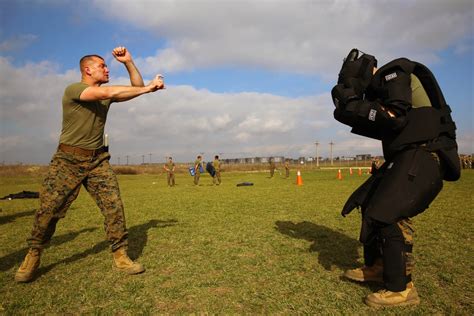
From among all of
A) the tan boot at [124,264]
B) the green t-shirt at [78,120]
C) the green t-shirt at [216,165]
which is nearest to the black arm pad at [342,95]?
the green t-shirt at [78,120]

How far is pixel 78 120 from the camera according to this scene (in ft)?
12.8

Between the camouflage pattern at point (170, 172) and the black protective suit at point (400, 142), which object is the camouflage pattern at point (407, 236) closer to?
the black protective suit at point (400, 142)

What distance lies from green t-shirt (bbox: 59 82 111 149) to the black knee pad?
3320 millimetres

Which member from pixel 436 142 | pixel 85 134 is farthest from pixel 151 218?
pixel 436 142

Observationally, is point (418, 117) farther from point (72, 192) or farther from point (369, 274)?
point (72, 192)

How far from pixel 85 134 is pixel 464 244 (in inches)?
220

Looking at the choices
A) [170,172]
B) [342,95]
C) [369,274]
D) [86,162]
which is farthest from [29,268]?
[170,172]

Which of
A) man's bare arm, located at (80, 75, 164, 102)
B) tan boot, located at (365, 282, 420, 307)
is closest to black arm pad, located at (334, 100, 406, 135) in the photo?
tan boot, located at (365, 282, 420, 307)

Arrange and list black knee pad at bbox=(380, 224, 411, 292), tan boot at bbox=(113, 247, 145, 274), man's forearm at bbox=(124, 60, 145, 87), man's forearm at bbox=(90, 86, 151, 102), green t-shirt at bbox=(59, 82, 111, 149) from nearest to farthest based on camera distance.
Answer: black knee pad at bbox=(380, 224, 411, 292), man's forearm at bbox=(90, 86, 151, 102), green t-shirt at bbox=(59, 82, 111, 149), tan boot at bbox=(113, 247, 145, 274), man's forearm at bbox=(124, 60, 145, 87)

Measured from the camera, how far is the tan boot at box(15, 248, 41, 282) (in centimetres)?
372

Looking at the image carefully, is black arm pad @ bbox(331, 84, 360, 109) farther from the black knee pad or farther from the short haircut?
the short haircut

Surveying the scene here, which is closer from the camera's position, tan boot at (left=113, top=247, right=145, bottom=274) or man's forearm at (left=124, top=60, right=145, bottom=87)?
tan boot at (left=113, top=247, right=145, bottom=274)

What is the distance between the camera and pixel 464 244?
200 inches

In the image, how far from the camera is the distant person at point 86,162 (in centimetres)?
375
